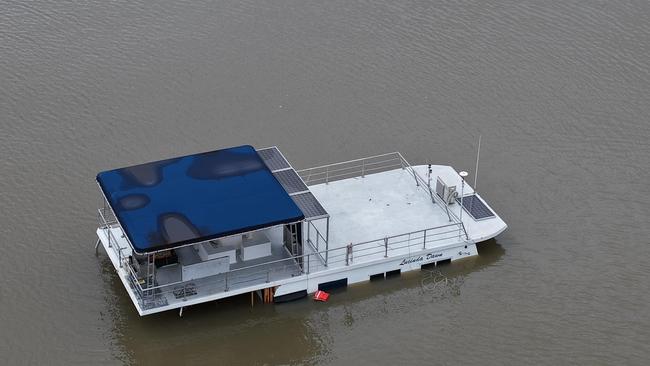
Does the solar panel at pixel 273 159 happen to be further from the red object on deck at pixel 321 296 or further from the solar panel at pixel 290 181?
the red object on deck at pixel 321 296

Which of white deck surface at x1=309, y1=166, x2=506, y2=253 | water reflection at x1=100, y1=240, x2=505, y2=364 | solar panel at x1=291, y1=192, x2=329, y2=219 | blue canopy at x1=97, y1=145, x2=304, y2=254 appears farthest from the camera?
white deck surface at x1=309, y1=166, x2=506, y2=253

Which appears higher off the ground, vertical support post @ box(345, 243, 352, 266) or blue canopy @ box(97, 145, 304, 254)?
blue canopy @ box(97, 145, 304, 254)

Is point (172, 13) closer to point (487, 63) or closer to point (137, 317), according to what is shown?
point (487, 63)

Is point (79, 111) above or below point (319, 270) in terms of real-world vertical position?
above

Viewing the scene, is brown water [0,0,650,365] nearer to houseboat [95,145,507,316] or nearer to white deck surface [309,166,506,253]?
houseboat [95,145,507,316]

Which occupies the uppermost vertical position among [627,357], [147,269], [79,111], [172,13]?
[172,13]

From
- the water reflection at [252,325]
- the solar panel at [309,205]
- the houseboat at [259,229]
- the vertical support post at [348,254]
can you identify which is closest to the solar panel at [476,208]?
the houseboat at [259,229]

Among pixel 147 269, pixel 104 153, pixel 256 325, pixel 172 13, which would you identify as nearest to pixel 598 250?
pixel 256 325

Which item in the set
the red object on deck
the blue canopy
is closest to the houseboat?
the blue canopy

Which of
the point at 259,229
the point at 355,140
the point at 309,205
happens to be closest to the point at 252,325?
the point at 259,229
